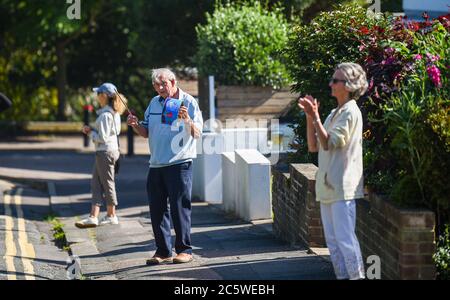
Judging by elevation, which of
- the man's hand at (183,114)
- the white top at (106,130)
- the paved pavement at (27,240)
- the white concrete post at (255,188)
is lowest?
the paved pavement at (27,240)

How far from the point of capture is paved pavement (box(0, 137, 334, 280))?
343 inches

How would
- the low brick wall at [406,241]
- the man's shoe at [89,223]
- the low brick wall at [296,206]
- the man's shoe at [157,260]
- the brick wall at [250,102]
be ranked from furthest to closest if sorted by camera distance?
the brick wall at [250,102] → the man's shoe at [89,223] → the low brick wall at [296,206] → the man's shoe at [157,260] → the low brick wall at [406,241]

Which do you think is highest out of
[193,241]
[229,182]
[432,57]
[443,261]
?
[432,57]

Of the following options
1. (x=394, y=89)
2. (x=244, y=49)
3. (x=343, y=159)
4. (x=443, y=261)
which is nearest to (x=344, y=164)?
(x=343, y=159)

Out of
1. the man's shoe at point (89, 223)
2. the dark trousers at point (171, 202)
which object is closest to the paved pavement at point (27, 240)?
the man's shoe at point (89, 223)

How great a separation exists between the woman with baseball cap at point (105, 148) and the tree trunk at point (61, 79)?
18.4 m

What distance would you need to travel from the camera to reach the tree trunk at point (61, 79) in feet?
99.9

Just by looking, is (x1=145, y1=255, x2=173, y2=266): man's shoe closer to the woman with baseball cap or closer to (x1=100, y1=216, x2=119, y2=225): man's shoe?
the woman with baseball cap

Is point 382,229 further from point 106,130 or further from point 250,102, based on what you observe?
point 250,102

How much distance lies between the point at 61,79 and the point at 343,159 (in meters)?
24.1

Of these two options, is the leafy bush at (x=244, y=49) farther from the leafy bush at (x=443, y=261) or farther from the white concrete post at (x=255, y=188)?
the leafy bush at (x=443, y=261)

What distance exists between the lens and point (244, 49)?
15.8 m
